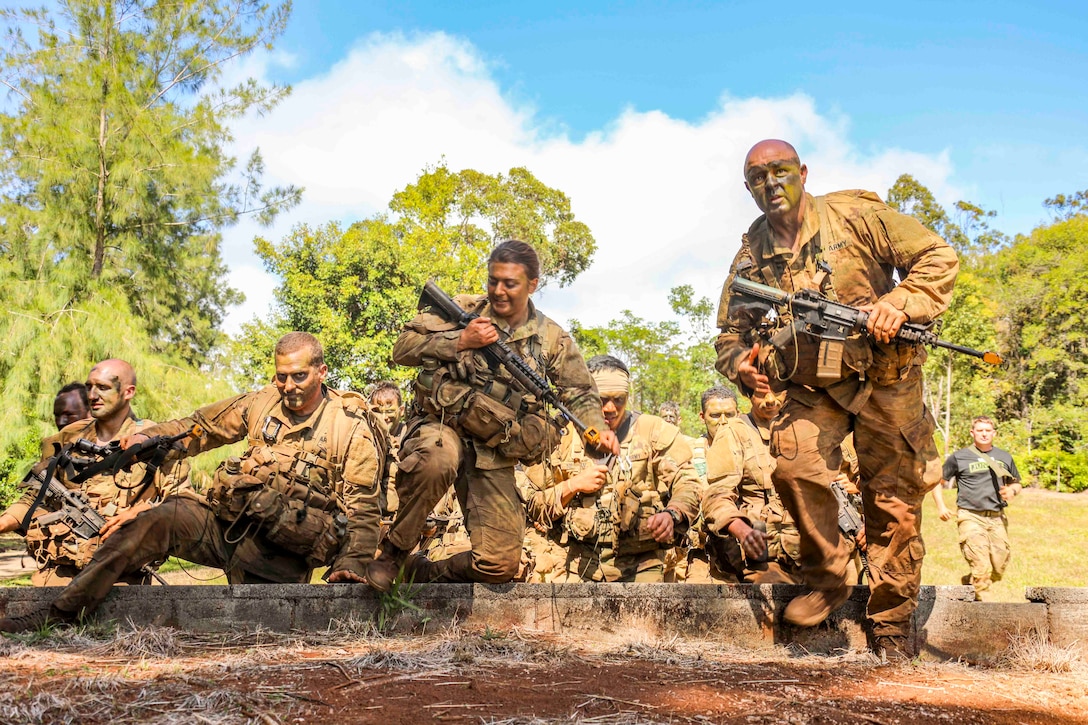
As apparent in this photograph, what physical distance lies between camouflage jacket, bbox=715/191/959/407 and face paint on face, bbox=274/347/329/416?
8.89ft

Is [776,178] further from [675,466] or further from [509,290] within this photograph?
[675,466]

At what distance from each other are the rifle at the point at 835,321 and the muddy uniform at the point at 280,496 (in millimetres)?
2941

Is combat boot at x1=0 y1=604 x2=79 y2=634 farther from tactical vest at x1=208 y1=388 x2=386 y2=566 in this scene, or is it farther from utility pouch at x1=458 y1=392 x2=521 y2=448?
utility pouch at x1=458 y1=392 x2=521 y2=448

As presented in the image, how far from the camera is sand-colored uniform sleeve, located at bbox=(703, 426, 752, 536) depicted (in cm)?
613

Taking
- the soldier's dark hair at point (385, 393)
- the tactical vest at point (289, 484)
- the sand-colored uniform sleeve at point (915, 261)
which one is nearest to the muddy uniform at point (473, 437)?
the tactical vest at point (289, 484)

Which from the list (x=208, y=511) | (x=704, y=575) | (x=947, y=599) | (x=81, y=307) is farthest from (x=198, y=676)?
(x=81, y=307)

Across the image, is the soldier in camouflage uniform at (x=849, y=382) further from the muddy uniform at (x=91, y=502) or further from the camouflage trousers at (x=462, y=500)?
the muddy uniform at (x=91, y=502)

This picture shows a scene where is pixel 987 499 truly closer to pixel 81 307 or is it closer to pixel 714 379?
pixel 81 307

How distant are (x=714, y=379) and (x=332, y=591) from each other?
73.4 feet

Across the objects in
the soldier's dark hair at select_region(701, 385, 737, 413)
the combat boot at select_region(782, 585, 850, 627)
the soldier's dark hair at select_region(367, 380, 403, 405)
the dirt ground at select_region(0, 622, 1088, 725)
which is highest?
the soldier's dark hair at select_region(367, 380, 403, 405)

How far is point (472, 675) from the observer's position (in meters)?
3.79

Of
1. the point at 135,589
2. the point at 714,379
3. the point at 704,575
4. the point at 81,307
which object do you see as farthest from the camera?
the point at 714,379

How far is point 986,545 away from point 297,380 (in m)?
7.71

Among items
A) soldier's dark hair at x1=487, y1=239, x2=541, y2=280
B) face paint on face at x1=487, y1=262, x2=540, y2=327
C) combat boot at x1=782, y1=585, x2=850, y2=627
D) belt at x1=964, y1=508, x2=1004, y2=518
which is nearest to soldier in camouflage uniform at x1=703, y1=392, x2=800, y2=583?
combat boot at x1=782, y1=585, x2=850, y2=627
